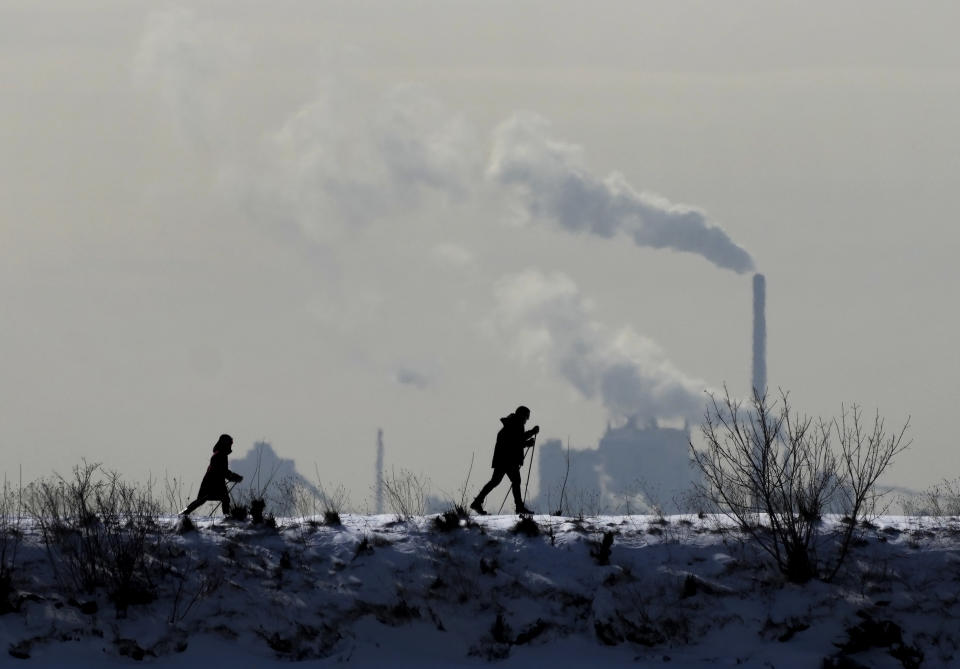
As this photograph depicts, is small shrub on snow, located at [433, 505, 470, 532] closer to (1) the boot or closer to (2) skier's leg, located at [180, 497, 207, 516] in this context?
(1) the boot

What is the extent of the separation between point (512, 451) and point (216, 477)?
4.37 m

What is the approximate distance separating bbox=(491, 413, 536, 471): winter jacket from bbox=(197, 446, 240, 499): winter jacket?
389cm

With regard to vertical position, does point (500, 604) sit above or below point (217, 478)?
below

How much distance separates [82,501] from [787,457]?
8.84m

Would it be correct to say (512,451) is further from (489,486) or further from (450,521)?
(450,521)

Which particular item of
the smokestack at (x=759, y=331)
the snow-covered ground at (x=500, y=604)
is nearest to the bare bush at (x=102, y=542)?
the snow-covered ground at (x=500, y=604)

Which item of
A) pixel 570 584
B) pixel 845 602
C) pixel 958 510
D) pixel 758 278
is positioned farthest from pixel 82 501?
pixel 758 278

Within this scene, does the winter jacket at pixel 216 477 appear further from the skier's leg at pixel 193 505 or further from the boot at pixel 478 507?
the boot at pixel 478 507

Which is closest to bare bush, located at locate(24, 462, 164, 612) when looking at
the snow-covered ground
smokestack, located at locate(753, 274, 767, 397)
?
the snow-covered ground

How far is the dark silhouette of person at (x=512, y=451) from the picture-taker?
20.4 m

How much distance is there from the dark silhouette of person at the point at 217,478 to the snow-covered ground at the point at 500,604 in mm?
971

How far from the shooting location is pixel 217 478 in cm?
2039

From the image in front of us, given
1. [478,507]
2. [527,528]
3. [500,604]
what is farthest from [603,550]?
[478,507]

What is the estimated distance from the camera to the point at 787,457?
1708 cm
